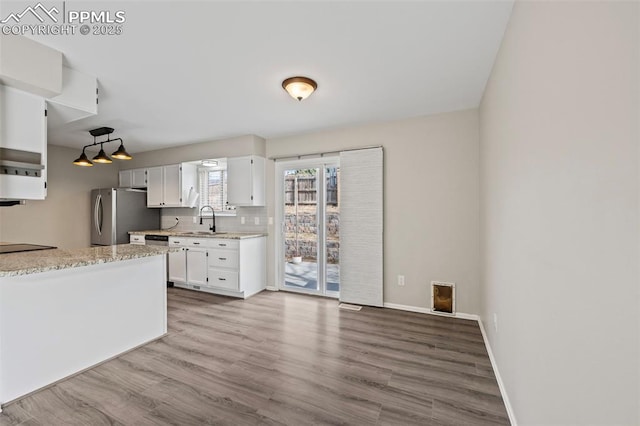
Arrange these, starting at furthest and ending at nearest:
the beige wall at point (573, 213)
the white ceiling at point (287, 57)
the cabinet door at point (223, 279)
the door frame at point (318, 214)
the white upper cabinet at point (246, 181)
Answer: the white upper cabinet at point (246, 181)
the door frame at point (318, 214)
the cabinet door at point (223, 279)
the white ceiling at point (287, 57)
the beige wall at point (573, 213)

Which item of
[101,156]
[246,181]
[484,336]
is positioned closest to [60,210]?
[101,156]

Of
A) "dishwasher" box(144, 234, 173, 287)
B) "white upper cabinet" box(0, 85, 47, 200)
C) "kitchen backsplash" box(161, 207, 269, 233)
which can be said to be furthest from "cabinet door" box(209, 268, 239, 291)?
"white upper cabinet" box(0, 85, 47, 200)

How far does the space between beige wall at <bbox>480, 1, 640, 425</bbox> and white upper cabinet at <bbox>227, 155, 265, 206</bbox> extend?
11.3 ft

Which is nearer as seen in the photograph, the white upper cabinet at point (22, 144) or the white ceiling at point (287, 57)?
the white ceiling at point (287, 57)

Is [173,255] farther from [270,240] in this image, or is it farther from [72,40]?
[72,40]

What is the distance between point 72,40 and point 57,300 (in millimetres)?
1901

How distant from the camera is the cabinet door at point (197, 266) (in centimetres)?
450

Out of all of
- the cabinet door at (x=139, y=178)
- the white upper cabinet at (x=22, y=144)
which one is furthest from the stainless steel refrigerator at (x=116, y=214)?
the white upper cabinet at (x=22, y=144)

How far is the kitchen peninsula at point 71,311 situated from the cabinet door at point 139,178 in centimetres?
319

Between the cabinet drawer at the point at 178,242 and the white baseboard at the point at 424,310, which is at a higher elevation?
the cabinet drawer at the point at 178,242

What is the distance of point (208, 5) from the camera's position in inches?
68.3

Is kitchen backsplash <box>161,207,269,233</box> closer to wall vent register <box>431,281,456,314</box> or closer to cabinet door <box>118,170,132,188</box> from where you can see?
cabinet door <box>118,170,132,188</box>

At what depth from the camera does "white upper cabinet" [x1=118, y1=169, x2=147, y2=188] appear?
5547 mm

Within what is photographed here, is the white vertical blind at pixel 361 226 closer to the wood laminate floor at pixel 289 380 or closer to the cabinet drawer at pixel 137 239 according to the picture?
the wood laminate floor at pixel 289 380
